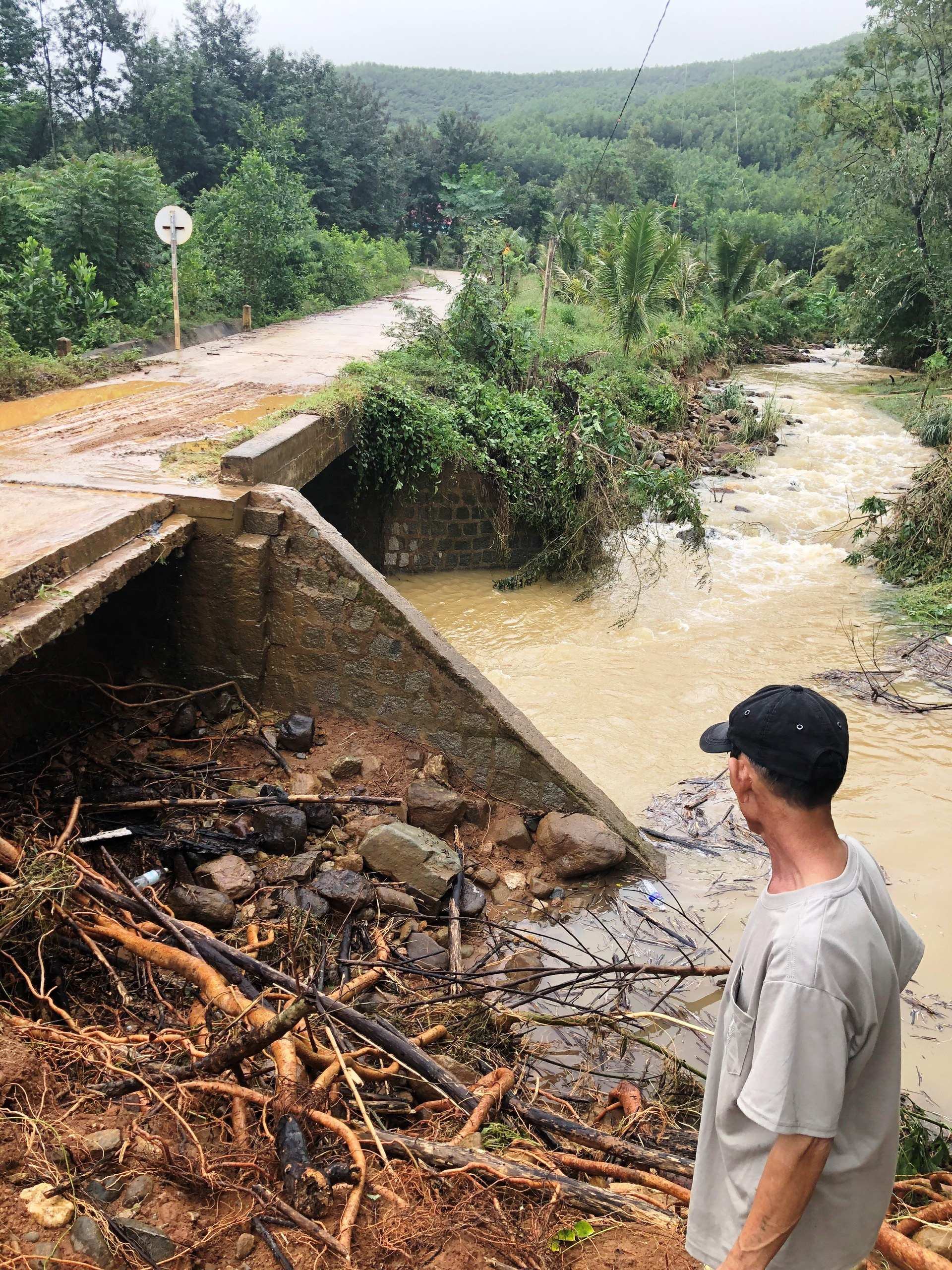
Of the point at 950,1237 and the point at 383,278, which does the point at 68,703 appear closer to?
the point at 950,1237

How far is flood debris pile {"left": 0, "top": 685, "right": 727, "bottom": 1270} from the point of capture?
259 cm

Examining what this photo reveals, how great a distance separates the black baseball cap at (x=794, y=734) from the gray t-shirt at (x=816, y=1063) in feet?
0.69

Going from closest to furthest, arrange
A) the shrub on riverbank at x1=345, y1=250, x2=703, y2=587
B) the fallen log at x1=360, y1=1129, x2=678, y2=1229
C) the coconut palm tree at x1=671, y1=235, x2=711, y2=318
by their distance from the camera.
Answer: the fallen log at x1=360, y1=1129, x2=678, y2=1229
the shrub on riverbank at x1=345, y1=250, x2=703, y2=587
the coconut palm tree at x1=671, y1=235, x2=711, y2=318

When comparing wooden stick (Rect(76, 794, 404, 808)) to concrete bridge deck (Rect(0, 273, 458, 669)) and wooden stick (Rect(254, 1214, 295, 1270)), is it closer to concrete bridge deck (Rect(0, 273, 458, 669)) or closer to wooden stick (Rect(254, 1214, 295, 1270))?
concrete bridge deck (Rect(0, 273, 458, 669))

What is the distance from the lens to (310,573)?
618 cm

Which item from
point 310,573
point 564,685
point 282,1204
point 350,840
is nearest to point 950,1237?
point 282,1204

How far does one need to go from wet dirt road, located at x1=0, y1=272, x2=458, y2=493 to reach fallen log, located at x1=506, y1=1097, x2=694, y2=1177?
15.4 feet

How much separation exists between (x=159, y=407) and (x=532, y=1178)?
26.2 feet

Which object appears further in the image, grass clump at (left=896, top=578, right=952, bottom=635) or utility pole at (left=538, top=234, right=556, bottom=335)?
utility pole at (left=538, top=234, right=556, bottom=335)

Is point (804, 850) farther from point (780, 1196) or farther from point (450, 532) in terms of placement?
point (450, 532)

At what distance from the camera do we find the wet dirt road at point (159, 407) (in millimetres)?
6785

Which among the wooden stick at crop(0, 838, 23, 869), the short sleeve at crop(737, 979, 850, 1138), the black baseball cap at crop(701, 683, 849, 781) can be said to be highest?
the black baseball cap at crop(701, 683, 849, 781)

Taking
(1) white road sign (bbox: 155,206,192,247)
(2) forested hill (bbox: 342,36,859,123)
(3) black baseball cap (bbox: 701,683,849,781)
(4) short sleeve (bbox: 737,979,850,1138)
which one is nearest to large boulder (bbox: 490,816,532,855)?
(3) black baseball cap (bbox: 701,683,849,781)

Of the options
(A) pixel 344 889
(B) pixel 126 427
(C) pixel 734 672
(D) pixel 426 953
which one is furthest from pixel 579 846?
(B) pixel 126 427
